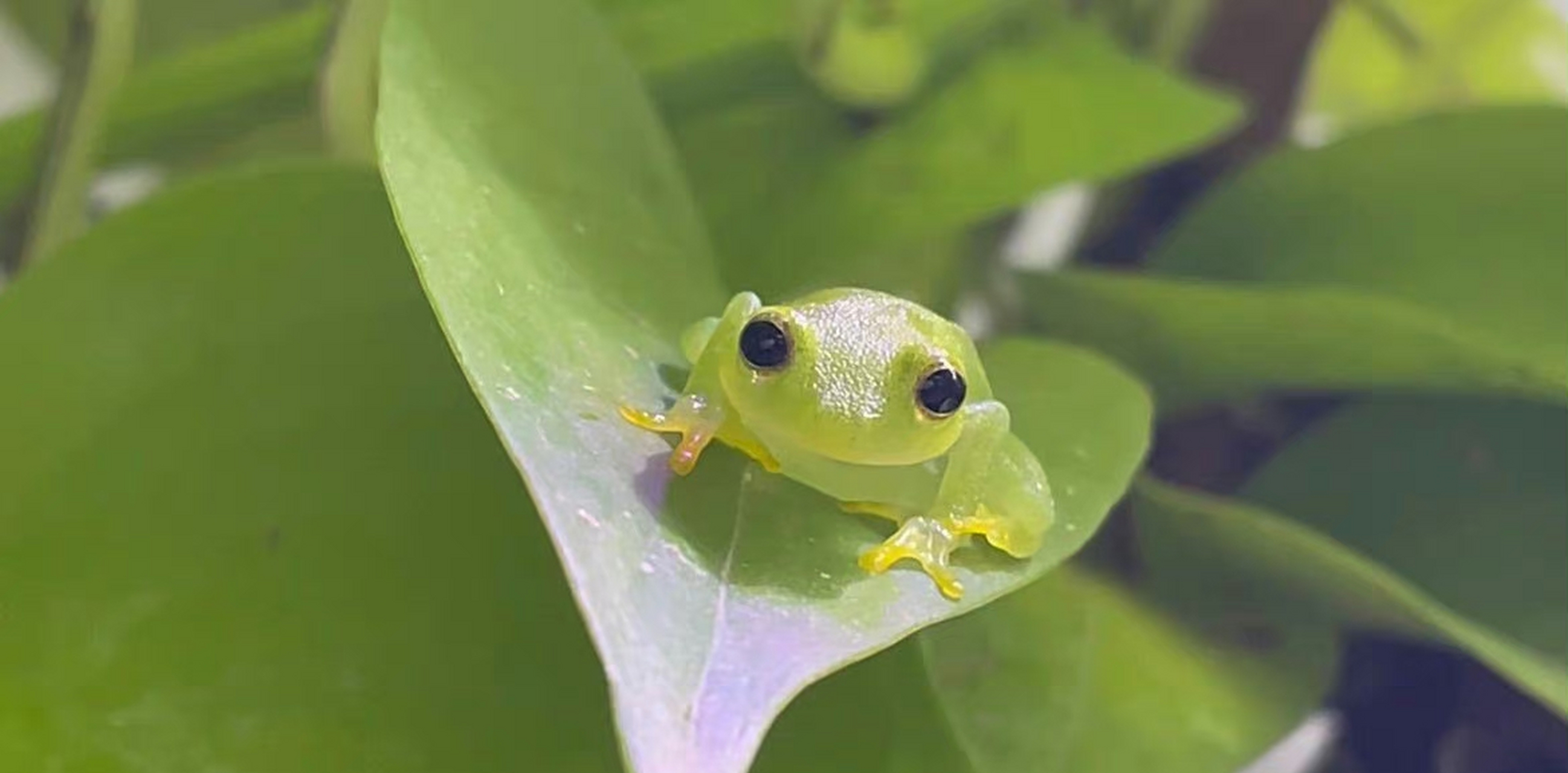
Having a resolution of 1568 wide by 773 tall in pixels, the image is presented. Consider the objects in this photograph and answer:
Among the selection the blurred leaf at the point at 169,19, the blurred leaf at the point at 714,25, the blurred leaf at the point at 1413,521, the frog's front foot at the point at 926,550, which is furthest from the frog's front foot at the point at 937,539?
the blurred leaf at the point at 169,19

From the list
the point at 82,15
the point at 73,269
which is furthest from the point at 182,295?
the point at 82,15

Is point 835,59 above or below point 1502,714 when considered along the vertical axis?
above

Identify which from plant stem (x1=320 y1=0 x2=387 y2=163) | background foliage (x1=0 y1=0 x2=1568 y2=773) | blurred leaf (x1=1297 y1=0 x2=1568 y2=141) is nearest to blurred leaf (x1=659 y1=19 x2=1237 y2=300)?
background foliage (x1=0 y1=0 x2=1568 y2=773)

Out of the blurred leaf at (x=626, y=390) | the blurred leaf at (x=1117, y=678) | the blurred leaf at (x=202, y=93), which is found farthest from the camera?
the blurred leaf at (x=202, y=93)

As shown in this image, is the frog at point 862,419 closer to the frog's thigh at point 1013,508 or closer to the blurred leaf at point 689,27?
the frog's thigh at point 1013,508

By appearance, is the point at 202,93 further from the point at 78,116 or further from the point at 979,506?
the point at 979,506

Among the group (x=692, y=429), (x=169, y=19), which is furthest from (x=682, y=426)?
(x=169, y=19)

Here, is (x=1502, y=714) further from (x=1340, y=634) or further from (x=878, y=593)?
(x=878, y=593)
